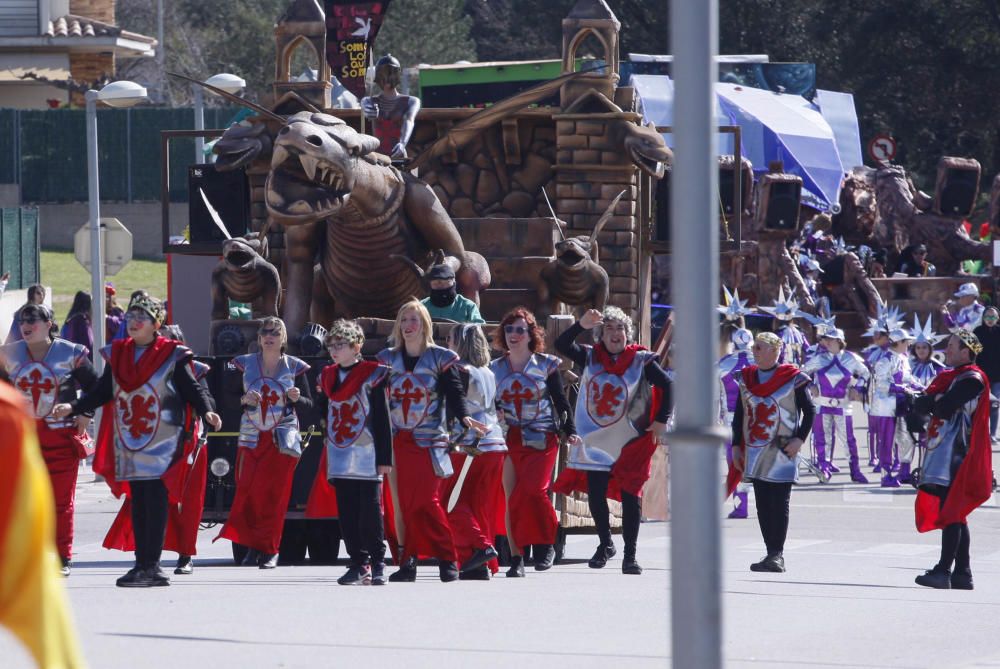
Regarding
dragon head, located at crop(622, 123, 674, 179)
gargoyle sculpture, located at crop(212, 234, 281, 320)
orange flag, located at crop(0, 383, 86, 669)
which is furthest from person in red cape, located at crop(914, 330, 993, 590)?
orange flag, located at crop(0, 383, 86, 669)

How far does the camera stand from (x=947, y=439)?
11.5m

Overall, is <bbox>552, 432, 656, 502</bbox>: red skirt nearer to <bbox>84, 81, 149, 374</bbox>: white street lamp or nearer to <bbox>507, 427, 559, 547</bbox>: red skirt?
<bbox>507, 427, 559, 547</bbox>: red skirt

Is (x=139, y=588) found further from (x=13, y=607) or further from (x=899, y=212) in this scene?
(x=899, y=212)

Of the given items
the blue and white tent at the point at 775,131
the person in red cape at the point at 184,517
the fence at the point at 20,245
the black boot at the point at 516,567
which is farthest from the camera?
the blue and white tent at the point at 775,131

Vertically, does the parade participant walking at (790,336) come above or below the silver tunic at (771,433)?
above

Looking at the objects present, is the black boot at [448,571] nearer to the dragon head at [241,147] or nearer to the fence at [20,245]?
the dragon head at [241,147]

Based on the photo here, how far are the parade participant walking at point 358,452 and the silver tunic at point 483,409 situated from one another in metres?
0.58

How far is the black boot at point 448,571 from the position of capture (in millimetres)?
11148

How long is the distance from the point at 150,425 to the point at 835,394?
33.7 feet

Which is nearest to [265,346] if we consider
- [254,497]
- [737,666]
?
[254,497]

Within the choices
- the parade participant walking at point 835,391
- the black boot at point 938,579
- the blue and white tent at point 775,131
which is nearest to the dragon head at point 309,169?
the black boot at point 938,579

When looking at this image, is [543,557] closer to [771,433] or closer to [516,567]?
[516,567]

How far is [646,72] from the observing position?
4806 cm

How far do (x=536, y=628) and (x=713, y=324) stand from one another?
384 centimetres
